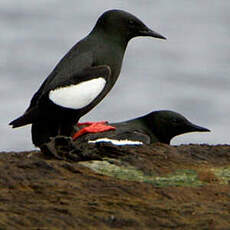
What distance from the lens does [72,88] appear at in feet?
40.5

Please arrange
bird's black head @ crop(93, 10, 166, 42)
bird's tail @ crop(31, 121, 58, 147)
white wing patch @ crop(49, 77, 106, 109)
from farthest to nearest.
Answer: bird's black head @ crop(93, 10, 166, 42), bird's tail @ crop(31, 121, 58, 147), white wing patch @ crop(49, 77, 106, 109)

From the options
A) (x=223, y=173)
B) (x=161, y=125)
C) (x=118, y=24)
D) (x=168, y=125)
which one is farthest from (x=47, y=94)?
(x=223, y=173)

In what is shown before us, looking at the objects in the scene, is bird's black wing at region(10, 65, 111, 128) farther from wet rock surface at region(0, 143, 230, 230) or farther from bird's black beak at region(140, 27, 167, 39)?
wet rock surface at region(0, 143, 230, 230)

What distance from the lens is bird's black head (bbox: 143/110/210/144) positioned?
13.3m

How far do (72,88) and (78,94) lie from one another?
12 cm

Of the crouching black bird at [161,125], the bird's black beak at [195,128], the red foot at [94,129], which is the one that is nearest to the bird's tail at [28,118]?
the red foot at [94,129]

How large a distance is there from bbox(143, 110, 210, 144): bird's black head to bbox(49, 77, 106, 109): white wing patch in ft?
3.66

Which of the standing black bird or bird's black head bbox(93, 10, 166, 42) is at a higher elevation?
bird's black head bbox(93, 10, 166, 42)

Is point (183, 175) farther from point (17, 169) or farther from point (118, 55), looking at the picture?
point (118, 55)

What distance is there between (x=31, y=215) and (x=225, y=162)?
8.93 ft

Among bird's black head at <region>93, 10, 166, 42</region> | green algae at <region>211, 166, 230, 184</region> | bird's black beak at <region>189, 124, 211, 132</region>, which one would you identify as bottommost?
bird's black beak at <region>189, 124, 211, 132</region>

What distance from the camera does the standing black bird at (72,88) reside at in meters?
12.2

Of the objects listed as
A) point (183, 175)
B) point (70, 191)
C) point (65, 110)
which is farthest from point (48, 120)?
point (70, 191)

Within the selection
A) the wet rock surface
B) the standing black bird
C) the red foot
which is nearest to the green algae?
the wet rock surface
